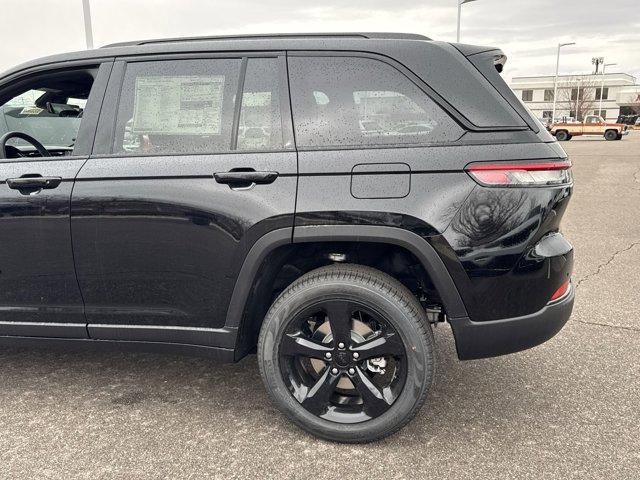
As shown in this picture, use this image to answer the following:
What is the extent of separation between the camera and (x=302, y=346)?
2498 millimetres

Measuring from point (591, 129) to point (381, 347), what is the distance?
3971cm

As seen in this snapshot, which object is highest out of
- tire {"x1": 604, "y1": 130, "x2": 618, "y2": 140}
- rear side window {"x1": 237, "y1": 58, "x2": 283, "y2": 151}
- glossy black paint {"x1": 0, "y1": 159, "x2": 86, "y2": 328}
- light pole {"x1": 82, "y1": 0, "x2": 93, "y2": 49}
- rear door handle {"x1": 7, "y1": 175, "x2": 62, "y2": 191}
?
light pole {"x1": 82, "y1": 0, "x2": 93, "y2": 49}

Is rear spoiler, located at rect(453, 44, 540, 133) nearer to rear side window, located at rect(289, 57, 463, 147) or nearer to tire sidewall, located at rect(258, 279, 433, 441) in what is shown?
rear side window, located at rect(289, 57, 463, 147)

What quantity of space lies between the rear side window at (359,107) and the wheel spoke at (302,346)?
2.81ft

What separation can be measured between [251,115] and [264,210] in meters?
0.47

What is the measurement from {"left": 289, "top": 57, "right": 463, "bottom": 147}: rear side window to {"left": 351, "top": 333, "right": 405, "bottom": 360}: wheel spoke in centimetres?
84

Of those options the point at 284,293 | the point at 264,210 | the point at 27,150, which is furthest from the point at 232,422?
the point at 27,150

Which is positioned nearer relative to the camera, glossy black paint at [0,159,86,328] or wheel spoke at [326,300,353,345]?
wheel spoke at [326,300,353,345]

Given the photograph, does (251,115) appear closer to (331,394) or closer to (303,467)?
(331,394)

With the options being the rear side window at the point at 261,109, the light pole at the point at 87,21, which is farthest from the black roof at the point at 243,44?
the light pole at the point at 87,21

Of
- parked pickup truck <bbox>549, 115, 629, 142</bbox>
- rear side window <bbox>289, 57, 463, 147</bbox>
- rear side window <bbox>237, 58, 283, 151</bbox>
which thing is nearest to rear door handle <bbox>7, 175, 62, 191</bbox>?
rear side window <bbox>237, 58, 283, 151</bbox>

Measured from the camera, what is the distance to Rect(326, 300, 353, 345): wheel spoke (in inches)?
95.9

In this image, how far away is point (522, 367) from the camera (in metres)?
3.28

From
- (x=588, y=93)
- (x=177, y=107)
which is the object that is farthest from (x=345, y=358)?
(x=588, y=93)
